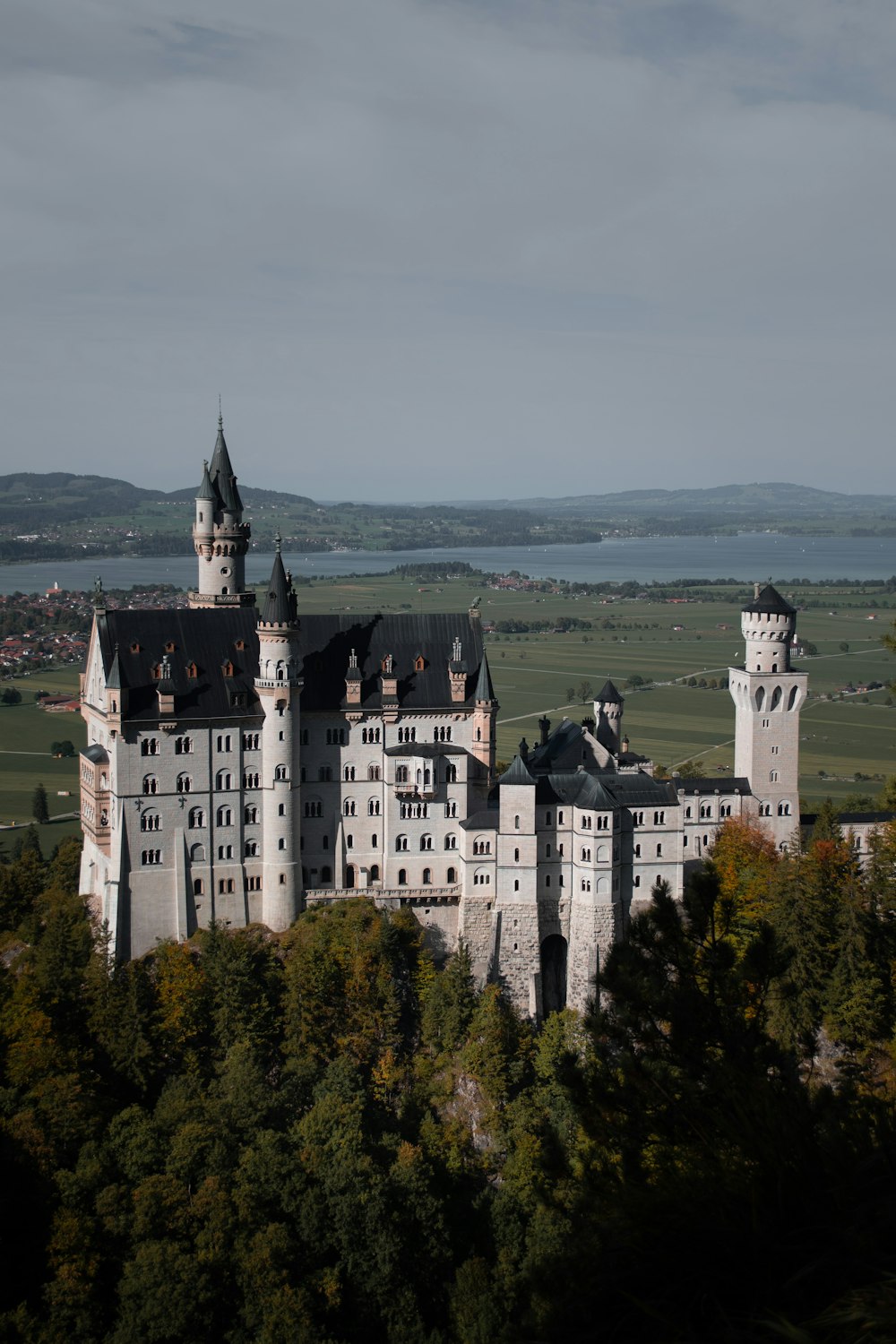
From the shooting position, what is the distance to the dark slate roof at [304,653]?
66188mm

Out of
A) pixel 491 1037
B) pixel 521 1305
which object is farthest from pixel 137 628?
pixel 521 1305

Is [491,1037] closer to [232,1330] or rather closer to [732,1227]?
[232,1330]

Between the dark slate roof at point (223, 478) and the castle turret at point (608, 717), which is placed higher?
the dark slate roof at point (223, 478)

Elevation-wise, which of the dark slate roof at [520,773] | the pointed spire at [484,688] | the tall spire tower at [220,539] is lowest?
the dark slate roof at [520,773]

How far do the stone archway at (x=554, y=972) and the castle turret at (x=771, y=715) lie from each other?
13.6 m

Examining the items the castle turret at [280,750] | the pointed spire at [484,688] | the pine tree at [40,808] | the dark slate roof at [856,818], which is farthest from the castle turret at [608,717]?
the pine tree at [40,808]

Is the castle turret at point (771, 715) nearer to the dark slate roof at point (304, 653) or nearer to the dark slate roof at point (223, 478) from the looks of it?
the dark slate roof at point (304, 653)

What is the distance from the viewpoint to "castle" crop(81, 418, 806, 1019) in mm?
66062

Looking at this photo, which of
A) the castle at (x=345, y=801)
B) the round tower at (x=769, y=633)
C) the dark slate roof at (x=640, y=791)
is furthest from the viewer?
the round tower at (x=769, y=633)

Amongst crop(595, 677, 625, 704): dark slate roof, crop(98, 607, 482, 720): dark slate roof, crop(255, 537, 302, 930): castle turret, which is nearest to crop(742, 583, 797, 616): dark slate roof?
crop(595, 677, 625, 704): dark slate roof

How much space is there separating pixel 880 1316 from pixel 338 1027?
50.3 m

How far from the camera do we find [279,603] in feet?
216

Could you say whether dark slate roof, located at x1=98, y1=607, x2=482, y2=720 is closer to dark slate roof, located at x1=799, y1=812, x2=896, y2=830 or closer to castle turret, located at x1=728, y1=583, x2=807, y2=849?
castle turret, located at x1=728, y1=583, x2=807, y2=849

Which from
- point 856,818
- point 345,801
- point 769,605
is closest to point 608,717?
point 769,605
